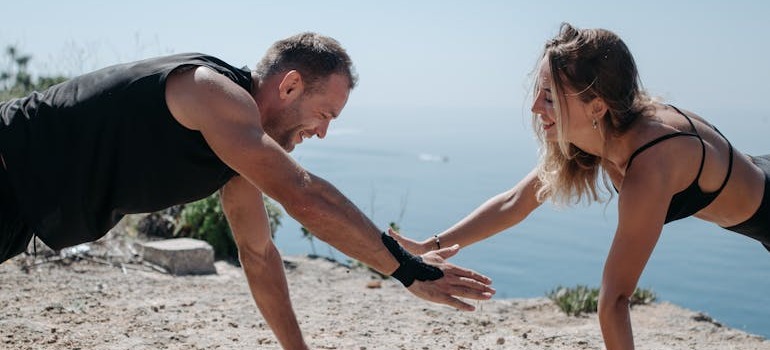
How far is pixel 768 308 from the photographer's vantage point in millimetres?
8375

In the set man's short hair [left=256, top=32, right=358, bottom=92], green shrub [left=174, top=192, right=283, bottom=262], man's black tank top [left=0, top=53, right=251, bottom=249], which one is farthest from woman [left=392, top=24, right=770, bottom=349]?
green shrub [left=174, top=192, right=283, bottom=262]

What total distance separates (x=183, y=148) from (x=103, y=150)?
322 millimetres

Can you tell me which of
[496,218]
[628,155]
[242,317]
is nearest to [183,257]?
[242,317]

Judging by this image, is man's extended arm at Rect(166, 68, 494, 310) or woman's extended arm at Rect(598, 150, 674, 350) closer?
man's extended arm at Rect(166, 68, 494, 310)

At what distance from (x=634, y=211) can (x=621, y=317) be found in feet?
1.32

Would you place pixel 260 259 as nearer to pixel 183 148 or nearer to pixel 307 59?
pixel 183 148

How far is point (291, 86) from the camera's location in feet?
11.2

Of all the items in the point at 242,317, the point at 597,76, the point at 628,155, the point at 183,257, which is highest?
the point at 597,76

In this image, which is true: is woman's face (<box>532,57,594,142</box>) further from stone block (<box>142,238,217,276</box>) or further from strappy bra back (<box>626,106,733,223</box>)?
stone block (<box>142,238,217,276</box>)

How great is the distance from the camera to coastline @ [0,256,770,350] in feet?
15.7

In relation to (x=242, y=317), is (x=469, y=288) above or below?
above

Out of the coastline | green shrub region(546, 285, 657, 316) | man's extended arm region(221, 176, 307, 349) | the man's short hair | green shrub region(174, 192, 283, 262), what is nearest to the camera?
the man's short hair

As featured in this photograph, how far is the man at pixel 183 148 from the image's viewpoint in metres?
2.91

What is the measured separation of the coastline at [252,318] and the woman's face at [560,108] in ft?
5.61
